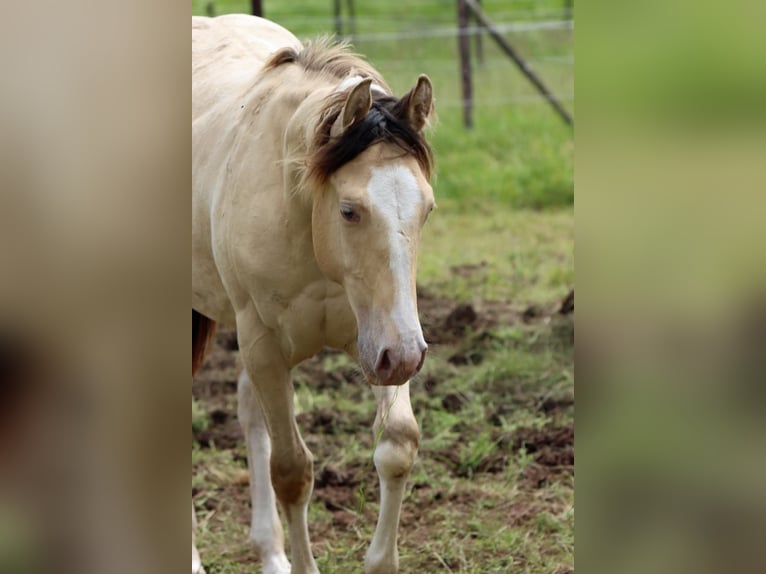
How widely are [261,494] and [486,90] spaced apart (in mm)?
8263

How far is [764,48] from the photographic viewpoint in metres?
1.01

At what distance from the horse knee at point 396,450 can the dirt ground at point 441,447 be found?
313 mm

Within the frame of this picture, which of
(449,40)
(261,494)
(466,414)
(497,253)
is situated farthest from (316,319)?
(449,40)

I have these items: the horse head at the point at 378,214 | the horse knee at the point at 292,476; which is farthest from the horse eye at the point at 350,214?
the horse knee at the point at 292,476

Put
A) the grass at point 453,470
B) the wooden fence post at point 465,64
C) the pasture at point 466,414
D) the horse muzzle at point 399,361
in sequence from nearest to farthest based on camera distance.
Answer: the horse muzzle at point 399,361 < the grass at point 453,470 < the pasture at point 466,414 < the wooden fence post at point 465,64

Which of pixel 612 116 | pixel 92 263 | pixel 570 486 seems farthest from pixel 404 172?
pixel 570 486

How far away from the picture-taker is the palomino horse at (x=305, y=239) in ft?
8.52

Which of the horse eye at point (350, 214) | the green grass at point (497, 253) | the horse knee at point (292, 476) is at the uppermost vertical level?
the horse eye at point (350, 214)

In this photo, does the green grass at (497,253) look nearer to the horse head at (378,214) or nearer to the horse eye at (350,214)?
the horse head at (378,214)

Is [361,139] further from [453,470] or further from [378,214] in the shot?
[453,470]

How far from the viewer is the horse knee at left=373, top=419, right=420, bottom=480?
122 inches

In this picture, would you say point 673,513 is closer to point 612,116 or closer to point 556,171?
point 612,116

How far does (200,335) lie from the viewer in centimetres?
416

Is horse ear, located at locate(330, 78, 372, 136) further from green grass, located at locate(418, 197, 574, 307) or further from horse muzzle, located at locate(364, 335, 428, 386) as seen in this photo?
green grass, located at locate(418, 197, 574, 307)
